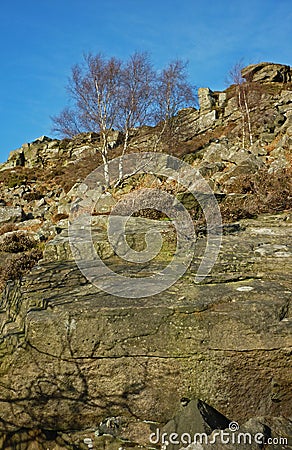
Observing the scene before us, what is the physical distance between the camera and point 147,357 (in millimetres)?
4199

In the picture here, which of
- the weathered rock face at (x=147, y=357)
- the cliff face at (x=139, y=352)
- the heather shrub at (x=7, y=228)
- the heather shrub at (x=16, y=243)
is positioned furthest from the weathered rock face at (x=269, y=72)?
the weathered rock face at (x=147, y=357)

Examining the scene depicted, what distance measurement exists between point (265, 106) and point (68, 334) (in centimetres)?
Answer: 3034

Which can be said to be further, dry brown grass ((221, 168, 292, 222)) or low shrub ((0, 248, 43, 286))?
dry brown grass ((221, 168, 292, 222))

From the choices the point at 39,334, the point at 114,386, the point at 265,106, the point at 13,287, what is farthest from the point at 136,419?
the point at 265,106

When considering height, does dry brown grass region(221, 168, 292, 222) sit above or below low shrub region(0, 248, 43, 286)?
above

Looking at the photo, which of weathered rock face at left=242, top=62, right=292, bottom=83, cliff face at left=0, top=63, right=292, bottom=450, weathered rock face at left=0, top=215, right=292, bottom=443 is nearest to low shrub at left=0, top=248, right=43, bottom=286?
cliff face at left=0, top=63, right=292, bottom=450

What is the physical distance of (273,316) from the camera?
4.10 m

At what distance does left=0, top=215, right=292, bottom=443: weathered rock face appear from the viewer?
13.2 feet

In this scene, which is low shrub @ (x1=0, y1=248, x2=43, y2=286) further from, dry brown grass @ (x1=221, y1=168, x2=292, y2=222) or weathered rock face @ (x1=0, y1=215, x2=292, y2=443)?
dry brown grass @ (x1=221, y1=168, x2=292, y2=222)

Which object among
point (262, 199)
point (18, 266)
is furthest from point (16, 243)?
point (262, 199)

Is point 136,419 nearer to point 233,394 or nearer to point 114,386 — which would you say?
point 114,386

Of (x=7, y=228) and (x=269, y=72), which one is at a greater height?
(x=269, y=72)

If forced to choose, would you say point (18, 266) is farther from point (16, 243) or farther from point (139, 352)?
point (139, 352)

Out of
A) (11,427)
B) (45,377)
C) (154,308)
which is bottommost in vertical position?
(11,427)
